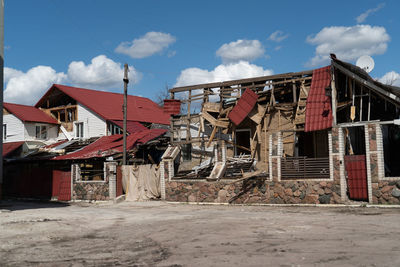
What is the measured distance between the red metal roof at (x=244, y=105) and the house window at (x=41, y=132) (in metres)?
19.9

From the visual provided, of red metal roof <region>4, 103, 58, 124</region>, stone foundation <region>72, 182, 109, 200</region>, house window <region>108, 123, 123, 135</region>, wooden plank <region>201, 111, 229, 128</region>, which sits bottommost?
stone foundation <region>72, 182, 109, 200</region>

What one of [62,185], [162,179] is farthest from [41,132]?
[162,179]

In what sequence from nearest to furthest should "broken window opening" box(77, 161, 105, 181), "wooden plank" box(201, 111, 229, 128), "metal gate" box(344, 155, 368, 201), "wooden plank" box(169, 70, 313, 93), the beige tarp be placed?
"metal gate" box(344, 155, 368, 201)
"wooden plank" box(169, 70, 313, 93)
the beige tarp
"wooden plank" box(201, 111, 229, 128)
"broken window opening" box(77, 161, 105, 181)

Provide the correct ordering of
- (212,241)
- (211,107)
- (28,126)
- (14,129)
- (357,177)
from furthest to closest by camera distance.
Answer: (14,129) → (28,126) → (211,107) → (357,177) → (212,241)

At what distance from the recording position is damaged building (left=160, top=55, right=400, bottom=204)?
53.9 ft

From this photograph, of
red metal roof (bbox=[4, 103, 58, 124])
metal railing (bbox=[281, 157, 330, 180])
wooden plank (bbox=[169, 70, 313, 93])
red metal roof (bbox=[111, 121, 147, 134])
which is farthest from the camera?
red metal roof (bbox=[4, 103, 58, 124])

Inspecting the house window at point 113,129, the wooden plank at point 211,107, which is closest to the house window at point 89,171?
the house window at point 113,129

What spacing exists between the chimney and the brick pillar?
486 cm

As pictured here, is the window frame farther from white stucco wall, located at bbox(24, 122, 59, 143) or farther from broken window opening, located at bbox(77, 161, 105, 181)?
broken window opening, located at bbox(77, 161, 105, 181)

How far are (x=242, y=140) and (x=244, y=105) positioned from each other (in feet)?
8.88

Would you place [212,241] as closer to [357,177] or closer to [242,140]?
[357,177]

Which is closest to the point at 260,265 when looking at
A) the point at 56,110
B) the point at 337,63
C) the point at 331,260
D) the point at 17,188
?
the point at 331,260

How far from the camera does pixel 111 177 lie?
76.0 ft

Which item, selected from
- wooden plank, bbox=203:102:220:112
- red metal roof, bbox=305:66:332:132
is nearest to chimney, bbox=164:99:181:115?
wooden plank, bbox=203:102:220:112
